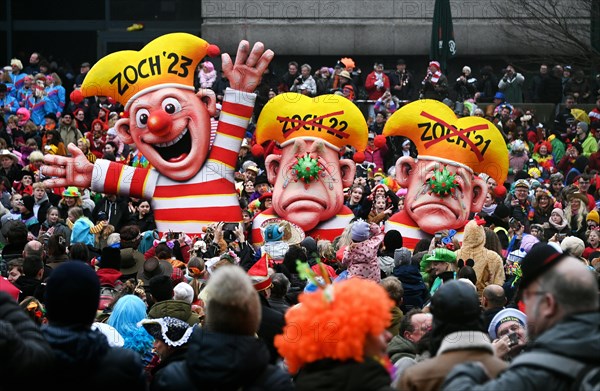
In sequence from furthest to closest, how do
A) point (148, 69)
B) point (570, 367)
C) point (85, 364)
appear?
point (148, 69), point (85, 364), point (570, 367)

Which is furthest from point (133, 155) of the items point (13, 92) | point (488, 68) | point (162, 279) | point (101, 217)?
point (162, 279)

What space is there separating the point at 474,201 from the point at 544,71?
10208 millimetres

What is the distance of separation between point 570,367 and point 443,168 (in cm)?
992

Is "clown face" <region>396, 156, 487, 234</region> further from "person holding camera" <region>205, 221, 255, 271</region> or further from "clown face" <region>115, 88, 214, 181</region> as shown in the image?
"clown face" <region>115, 88, 214, 181</region>

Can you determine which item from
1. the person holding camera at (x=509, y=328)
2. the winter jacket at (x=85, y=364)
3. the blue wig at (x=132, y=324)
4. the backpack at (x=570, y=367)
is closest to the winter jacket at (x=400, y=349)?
the person holding camera at (x=509, y=328)

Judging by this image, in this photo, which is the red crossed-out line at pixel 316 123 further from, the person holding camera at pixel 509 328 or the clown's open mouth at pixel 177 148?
the person holding camera at pixel 509 328

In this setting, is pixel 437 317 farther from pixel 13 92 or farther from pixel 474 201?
pixel 13 92

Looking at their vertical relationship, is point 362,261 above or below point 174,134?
below

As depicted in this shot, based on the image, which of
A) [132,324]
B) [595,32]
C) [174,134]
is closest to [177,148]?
[174,134]

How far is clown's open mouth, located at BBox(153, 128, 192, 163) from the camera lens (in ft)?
50.2

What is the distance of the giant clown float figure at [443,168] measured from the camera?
14.8 meters

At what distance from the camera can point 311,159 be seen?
14883 millimetres

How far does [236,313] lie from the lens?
552 centimetres

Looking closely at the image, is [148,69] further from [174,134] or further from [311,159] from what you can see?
[311,159]
